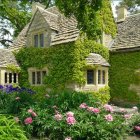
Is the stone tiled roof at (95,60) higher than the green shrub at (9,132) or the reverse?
higher

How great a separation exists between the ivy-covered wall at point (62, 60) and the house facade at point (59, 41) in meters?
0.30

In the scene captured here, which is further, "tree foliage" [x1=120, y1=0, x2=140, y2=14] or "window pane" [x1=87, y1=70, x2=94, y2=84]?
"tree foliage" [x1=120, y1=0, x2=140, y2=14]

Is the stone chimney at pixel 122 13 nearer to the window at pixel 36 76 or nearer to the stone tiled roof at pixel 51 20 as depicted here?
the stone tiled roof at pixel 51 20

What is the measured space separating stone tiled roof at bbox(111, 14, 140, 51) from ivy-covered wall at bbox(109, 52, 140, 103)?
23.3 inches

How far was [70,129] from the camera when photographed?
6473mm

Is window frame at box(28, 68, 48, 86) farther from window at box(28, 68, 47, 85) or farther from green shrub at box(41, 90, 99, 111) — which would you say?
green shrub at box(41, 90, 99, 111)

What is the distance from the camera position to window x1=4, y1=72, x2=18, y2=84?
18.5 metres

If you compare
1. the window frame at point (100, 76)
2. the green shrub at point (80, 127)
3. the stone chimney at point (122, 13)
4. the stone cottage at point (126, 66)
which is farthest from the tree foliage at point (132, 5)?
the green shrub at point (80, 127)

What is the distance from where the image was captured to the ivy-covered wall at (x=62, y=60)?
16.0m

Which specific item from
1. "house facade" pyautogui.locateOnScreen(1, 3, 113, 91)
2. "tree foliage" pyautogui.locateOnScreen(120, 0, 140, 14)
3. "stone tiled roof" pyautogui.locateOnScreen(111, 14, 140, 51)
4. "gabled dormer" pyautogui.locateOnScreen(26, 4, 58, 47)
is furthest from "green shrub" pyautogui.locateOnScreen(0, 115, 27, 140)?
"tree foliage" pyautogui.locateOnScreen(120, 0, 140, 14)

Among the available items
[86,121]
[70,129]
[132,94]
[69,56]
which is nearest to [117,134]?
[86,121]

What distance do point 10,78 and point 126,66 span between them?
912cm

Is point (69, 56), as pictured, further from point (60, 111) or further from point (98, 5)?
point (60, 111)

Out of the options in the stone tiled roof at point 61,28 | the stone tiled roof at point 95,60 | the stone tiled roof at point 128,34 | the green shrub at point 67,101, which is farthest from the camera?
the stone tiled roof at point 128,34
